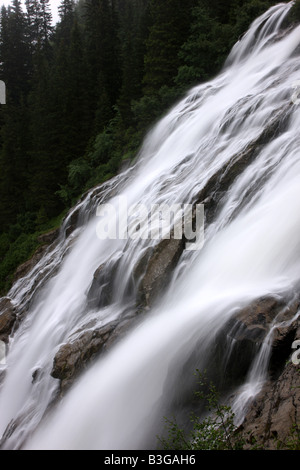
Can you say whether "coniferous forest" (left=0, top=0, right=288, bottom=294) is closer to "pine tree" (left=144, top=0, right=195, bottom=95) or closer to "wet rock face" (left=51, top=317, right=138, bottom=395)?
"pine tree" (left=144, top=0, right=195, bottom=95)

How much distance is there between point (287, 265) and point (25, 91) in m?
36.5

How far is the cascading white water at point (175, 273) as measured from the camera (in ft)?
23.0

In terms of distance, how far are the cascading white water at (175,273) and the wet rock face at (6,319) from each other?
0.40 m

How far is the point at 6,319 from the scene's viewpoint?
14594 mm

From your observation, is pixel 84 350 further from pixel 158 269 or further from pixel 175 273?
pixel 175 273

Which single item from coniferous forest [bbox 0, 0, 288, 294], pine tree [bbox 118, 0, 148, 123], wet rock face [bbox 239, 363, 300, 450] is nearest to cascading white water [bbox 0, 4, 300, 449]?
wet rock face [bbox 239, 363, 300, 450]

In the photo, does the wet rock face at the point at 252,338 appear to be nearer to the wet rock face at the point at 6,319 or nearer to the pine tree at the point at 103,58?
the wet rock face at the point at 6,319

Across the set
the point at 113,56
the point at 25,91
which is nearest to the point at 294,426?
the point at 113,56

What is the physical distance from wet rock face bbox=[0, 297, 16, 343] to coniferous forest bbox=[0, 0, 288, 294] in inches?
105

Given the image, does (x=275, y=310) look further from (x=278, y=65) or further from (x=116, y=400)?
(x=278, y=65)

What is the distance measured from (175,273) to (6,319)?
823cm

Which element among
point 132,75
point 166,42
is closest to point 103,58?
point 132,75

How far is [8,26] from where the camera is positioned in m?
40.4

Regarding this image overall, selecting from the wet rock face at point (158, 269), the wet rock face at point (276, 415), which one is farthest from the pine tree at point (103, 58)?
the wet rock face at point (276, 415)
